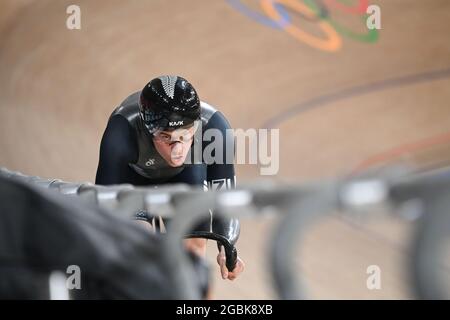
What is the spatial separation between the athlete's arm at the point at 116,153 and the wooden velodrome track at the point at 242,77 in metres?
2.29

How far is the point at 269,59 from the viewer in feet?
20.4

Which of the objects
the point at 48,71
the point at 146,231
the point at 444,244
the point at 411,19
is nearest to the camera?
the point at 444,244

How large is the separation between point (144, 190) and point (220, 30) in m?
5.46

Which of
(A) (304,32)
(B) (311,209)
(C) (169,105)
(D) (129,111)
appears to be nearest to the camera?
(B) (311,209)

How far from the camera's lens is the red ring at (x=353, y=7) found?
6.18m

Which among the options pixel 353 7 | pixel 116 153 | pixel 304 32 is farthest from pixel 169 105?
pixel 353 7

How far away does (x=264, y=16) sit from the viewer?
249 inches

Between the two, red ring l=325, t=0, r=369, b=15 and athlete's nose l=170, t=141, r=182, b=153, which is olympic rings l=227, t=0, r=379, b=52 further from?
athlete's nose l=170, t=141, r=182, b=153

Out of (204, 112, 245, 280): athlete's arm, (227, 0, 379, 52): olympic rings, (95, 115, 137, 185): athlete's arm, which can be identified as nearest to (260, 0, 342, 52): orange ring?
(227, 0, 379, 52): olympic rings

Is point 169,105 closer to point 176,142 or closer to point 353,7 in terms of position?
point 176,142

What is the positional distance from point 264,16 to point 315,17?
0.48 metres

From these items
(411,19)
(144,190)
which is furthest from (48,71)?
(144,190)

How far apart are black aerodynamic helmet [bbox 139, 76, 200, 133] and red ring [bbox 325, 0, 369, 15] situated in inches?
167
